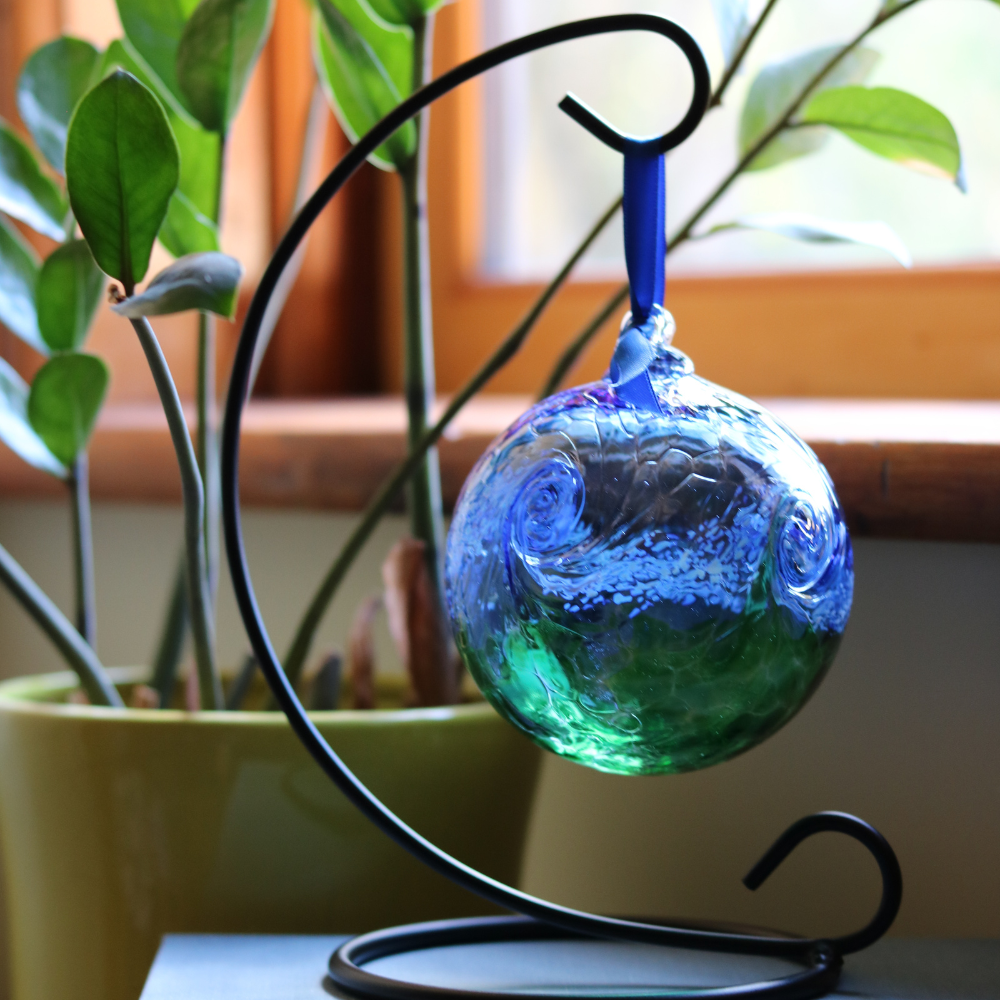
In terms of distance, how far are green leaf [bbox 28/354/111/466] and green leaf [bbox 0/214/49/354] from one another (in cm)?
4

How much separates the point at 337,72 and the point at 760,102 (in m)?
0.18

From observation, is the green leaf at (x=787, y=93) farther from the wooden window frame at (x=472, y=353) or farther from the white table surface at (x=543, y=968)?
the white table surface at (x=543, y=968)

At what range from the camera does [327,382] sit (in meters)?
1.05

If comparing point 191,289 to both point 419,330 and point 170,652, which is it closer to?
point 419,330

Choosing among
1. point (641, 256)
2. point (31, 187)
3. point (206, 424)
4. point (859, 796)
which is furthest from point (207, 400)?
point (859, 796)

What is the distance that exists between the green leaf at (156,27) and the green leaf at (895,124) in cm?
26

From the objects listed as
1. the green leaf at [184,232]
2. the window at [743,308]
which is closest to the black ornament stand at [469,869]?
the green leaf at [184,232]

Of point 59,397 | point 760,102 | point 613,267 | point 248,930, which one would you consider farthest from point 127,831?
point 613,267

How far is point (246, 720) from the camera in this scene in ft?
1.59

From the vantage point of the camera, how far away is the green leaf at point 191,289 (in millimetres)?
359

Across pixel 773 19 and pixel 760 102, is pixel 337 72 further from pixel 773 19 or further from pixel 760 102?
pixel 773 19

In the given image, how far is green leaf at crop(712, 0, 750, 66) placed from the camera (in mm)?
468

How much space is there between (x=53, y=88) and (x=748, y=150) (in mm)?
304

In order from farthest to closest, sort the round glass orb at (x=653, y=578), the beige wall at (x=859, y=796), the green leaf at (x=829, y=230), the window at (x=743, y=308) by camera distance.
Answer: the window at (x=743, y=308) → the beige wall at (x=859, y=796) → the green leaf at (x=829, y=230) → the round glass orb at (x=653, y=578)
